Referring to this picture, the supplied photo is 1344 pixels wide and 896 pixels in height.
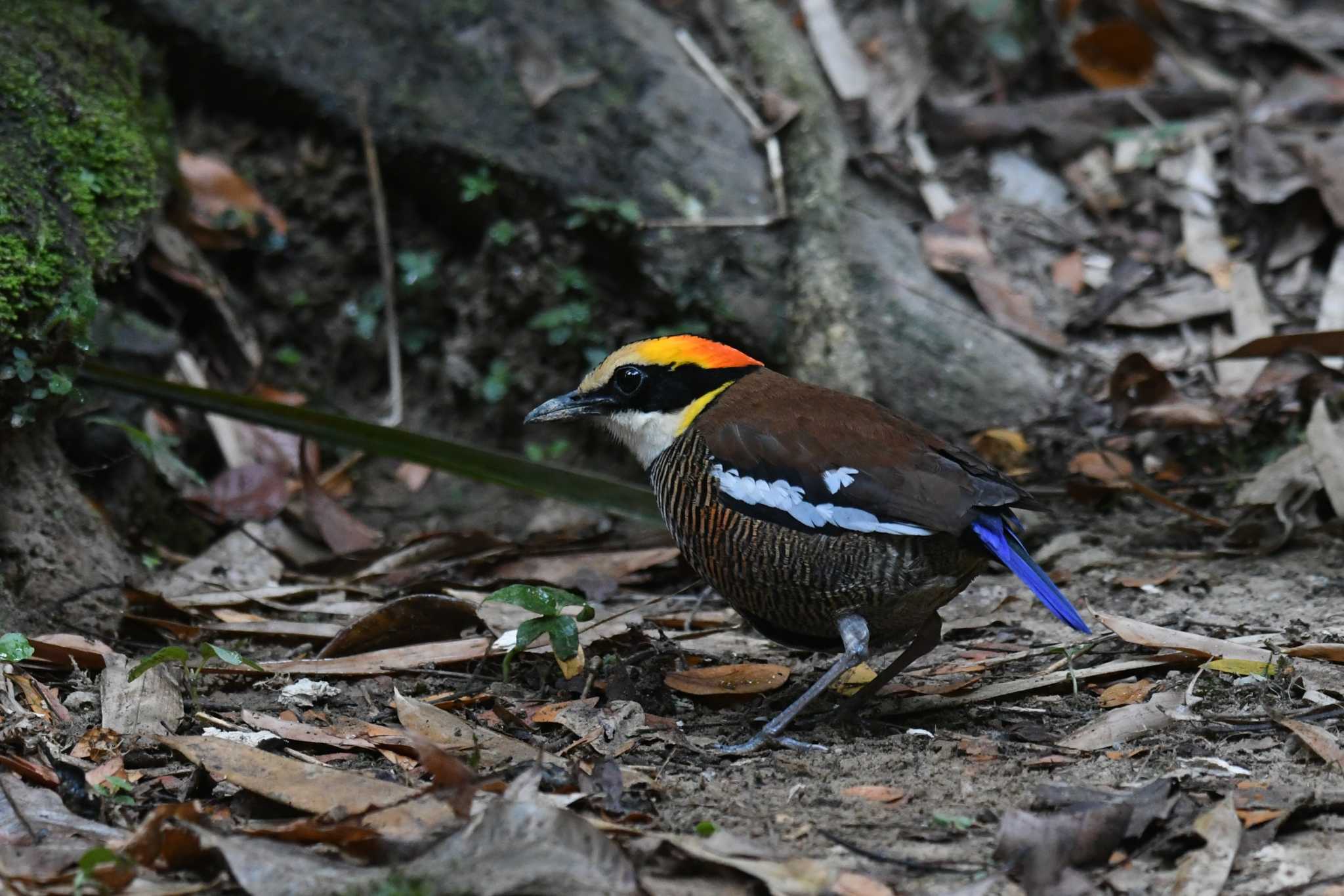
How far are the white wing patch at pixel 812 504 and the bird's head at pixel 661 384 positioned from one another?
0.47 metres

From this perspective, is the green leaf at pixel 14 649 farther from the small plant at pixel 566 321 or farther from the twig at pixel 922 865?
the small plant at pixel 566 321

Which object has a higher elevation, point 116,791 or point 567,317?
point 567,317

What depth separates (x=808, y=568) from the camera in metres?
3.85

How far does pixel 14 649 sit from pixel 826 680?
7.15ft

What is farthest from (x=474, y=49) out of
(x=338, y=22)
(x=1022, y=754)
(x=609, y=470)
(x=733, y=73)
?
(x=1022, y=754)

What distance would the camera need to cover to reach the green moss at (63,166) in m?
4.32

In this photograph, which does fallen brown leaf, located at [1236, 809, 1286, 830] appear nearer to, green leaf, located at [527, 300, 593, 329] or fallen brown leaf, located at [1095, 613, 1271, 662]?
fallen brown leaf, located at [1095, 613, 1271, 662]

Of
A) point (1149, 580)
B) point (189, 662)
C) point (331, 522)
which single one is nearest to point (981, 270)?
point (1149, 580)

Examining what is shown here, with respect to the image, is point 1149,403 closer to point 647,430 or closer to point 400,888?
point 647,430

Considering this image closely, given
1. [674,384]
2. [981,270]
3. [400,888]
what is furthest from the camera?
[981,270]

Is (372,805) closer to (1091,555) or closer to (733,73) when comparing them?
(1091,555)

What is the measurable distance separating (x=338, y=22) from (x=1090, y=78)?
3933 mm

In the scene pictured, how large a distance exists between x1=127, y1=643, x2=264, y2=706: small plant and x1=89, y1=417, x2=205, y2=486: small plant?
122 centimetres

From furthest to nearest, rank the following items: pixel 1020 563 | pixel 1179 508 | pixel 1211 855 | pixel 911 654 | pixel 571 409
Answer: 1. pixel 1179 508
2. pixel 571 409
3. pixel 911 654
4. pixel 1020 563
5. pixel 1211 855
